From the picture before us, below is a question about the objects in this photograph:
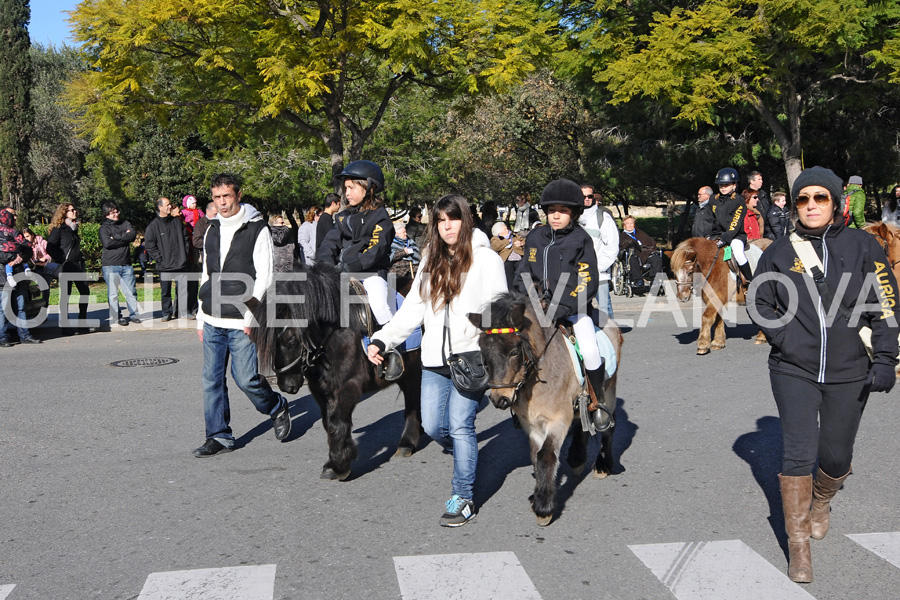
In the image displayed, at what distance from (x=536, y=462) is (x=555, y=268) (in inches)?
50.3

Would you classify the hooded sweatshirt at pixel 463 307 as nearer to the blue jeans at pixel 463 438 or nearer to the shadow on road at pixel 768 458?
the blue jeans at pixel 463 438

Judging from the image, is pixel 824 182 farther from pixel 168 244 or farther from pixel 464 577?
pixel 168 244

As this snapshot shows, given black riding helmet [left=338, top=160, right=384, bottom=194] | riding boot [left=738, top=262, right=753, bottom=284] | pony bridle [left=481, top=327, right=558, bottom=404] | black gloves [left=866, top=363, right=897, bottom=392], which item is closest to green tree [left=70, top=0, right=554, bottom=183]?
riding boot [left=738, top=262, right=753, bottom=284]

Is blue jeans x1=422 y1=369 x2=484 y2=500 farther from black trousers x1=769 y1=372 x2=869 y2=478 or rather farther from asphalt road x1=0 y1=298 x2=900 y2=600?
black trousers x1=769 y1=372 x2=869 y2=478

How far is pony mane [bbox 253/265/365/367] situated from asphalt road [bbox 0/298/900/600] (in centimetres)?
108

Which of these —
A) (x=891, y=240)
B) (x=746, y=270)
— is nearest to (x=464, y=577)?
(x=891, y=240)

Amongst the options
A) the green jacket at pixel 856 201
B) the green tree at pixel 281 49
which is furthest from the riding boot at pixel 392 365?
the green jacket at pixel 856 201

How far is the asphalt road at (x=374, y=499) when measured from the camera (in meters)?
4.41

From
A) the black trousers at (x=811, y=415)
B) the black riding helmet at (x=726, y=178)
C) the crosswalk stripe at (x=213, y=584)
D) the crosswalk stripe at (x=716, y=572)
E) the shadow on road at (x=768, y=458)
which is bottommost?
the crosswalk stripe at (x=716, y=572)

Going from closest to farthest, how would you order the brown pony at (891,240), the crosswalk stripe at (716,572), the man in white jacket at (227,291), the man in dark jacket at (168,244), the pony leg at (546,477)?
the crosswalk stripe at (716,572) < the pony leg at (546,477) < the man in white jacket at (227,291) < the brown pony at (891,240) < the man in dark jacket at (168,244)

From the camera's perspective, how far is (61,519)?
529 centimetres

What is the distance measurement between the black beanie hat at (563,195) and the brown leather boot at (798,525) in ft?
7.01

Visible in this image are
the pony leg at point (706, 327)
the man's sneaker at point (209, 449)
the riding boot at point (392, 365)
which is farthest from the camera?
the pony leg at point (706, 327)

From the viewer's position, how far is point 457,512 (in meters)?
5.05
